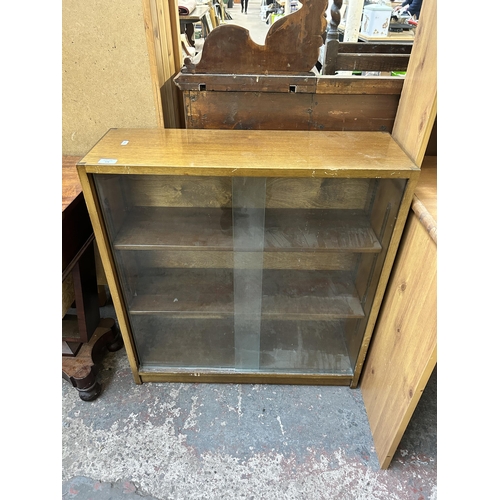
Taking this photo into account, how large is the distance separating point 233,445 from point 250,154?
3.27 feet

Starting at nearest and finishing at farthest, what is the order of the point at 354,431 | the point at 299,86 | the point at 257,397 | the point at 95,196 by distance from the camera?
the point at 95,196
the point at 299,86
the point at 354,431
the point at 257,397

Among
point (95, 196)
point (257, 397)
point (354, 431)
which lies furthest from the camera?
point (257, 397)

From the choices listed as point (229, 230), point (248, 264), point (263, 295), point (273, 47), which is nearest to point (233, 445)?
point (263, 295)

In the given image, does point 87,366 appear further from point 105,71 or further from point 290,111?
point 290,111

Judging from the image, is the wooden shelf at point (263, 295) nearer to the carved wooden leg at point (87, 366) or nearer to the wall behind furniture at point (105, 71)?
the carved wooden leg at point (87, 366)

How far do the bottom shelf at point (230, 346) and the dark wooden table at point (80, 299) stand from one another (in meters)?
0.19

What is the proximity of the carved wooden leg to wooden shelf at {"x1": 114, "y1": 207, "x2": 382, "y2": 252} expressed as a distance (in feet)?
1.79

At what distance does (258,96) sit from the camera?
1200 mm

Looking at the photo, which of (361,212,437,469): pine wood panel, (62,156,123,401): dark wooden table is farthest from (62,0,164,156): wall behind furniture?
(361,212,437,469): pine wood panel

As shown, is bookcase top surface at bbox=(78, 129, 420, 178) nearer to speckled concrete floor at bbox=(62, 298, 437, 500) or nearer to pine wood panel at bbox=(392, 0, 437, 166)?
pine wood panel at bbox=(392, 0, 437, 166)

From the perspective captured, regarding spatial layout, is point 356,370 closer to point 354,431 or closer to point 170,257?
point 354,431

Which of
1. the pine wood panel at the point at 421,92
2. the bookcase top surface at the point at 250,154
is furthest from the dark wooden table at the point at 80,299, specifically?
the pine wood panel at the point at 421,92

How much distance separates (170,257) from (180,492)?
0.81m

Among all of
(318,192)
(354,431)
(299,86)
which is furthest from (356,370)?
(299,86)
